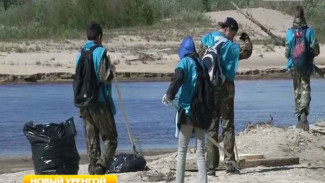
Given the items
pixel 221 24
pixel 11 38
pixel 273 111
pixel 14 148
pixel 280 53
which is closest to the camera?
A: pixel 221 24

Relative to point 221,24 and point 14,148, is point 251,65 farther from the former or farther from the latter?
point 221,24

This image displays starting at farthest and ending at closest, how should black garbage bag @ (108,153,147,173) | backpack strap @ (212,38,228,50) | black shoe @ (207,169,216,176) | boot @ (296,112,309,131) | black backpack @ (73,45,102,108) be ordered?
boot @ (296,112,309,131)
black garbage bag @ (108,153,147,173)
black shoe @ (207,169,216,176)
backpack strap @ (212,38,228,50)
black backpack @ (73,45,102,108)

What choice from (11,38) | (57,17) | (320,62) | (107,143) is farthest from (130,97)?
(57,17)

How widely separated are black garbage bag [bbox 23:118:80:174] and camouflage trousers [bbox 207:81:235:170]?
1.61 metres

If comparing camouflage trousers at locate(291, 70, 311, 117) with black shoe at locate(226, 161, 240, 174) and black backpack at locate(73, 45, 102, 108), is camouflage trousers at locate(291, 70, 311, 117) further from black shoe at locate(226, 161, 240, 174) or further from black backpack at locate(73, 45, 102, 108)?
black backpack at locate(73, 45, 102, 108)

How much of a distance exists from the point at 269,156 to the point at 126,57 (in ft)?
83.4

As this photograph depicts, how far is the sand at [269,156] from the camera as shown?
38.7ft

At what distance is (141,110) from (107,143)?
1202 centimetres

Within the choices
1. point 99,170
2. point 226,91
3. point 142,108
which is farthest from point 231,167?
point 142,108

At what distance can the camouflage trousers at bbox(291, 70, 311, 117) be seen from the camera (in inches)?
587

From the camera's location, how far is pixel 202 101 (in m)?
10.4

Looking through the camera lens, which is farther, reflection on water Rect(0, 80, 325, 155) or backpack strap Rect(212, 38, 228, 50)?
reflection on water Rect(0, 80, 325, 155)

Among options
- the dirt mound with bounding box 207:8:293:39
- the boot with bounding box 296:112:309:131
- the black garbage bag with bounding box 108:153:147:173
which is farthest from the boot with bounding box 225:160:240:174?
the dirt mound with bounding box 207:8:293:39

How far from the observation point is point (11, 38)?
4778 centimetres
